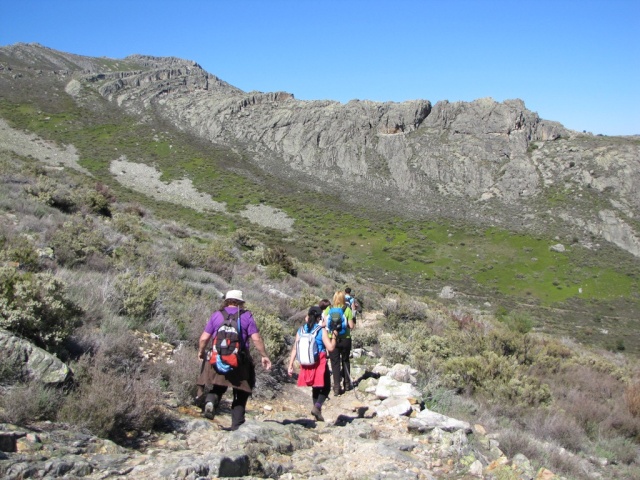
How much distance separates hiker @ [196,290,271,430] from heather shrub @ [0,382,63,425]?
1462 mm

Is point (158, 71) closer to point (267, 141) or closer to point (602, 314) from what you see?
point (267, 141)

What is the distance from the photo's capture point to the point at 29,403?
12.0ft

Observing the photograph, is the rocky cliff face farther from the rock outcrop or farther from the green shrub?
the rock outcrop

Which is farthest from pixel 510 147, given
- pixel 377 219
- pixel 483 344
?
pixel 483 344

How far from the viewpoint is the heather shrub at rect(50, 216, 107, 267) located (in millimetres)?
8461

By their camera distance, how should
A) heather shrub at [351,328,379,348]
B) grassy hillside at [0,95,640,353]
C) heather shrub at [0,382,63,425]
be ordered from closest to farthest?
heather shrub at [0,382,63,425] → heather shrub at [351,328,379,348] → grassy hillside at [0,95,640,353]

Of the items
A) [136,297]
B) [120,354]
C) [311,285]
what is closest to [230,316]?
[120,354]

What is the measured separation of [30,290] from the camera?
16.2 feet

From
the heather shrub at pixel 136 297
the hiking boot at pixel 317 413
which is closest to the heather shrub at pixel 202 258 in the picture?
the heather shrub at pixel 136 297

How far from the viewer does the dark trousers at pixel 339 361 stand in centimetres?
761

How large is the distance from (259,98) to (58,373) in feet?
273

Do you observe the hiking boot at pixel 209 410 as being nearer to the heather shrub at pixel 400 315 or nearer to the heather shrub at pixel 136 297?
the heather shrub at pixel 136 297

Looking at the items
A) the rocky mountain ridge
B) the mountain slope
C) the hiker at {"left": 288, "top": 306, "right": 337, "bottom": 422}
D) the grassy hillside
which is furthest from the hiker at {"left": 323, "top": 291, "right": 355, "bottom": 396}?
the mountain slope

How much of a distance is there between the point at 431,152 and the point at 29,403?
67.9 metres
